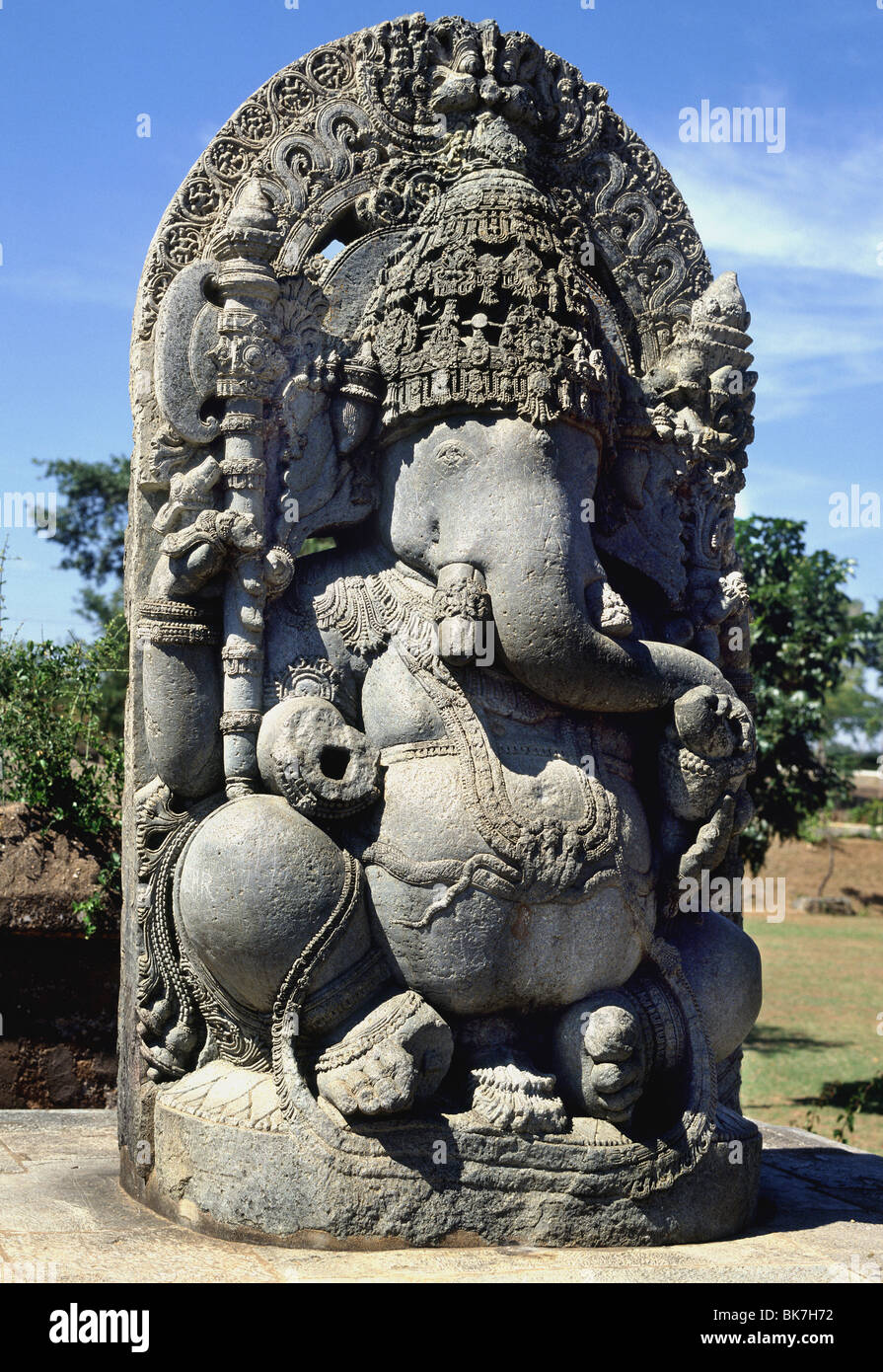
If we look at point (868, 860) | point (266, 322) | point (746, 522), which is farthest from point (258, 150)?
point (868, 860)

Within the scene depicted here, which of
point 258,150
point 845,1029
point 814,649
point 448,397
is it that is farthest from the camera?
point 845,1029

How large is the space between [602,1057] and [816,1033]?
9.55m

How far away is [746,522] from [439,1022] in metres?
6.12

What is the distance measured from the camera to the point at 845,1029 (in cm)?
1350

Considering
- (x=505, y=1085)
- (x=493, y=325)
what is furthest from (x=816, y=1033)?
(x=493, y=325)

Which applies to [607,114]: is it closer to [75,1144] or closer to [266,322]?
[266,322]

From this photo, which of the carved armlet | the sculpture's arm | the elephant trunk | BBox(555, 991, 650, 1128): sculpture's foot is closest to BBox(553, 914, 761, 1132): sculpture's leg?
BBox(555, 991, 650, 1128): sculpture's foot

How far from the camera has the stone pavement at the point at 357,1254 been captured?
392 cm

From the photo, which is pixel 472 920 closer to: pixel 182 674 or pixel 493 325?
pixel 182 674

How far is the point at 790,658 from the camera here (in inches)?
375

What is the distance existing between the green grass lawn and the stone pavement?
75.5 inches

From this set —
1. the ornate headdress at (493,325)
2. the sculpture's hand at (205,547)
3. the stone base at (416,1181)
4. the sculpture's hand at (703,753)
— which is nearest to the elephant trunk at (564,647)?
the sculpture's hand at (703,753)

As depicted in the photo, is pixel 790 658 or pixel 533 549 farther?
pixel 790 658

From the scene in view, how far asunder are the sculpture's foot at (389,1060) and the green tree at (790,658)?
17.6 feet
